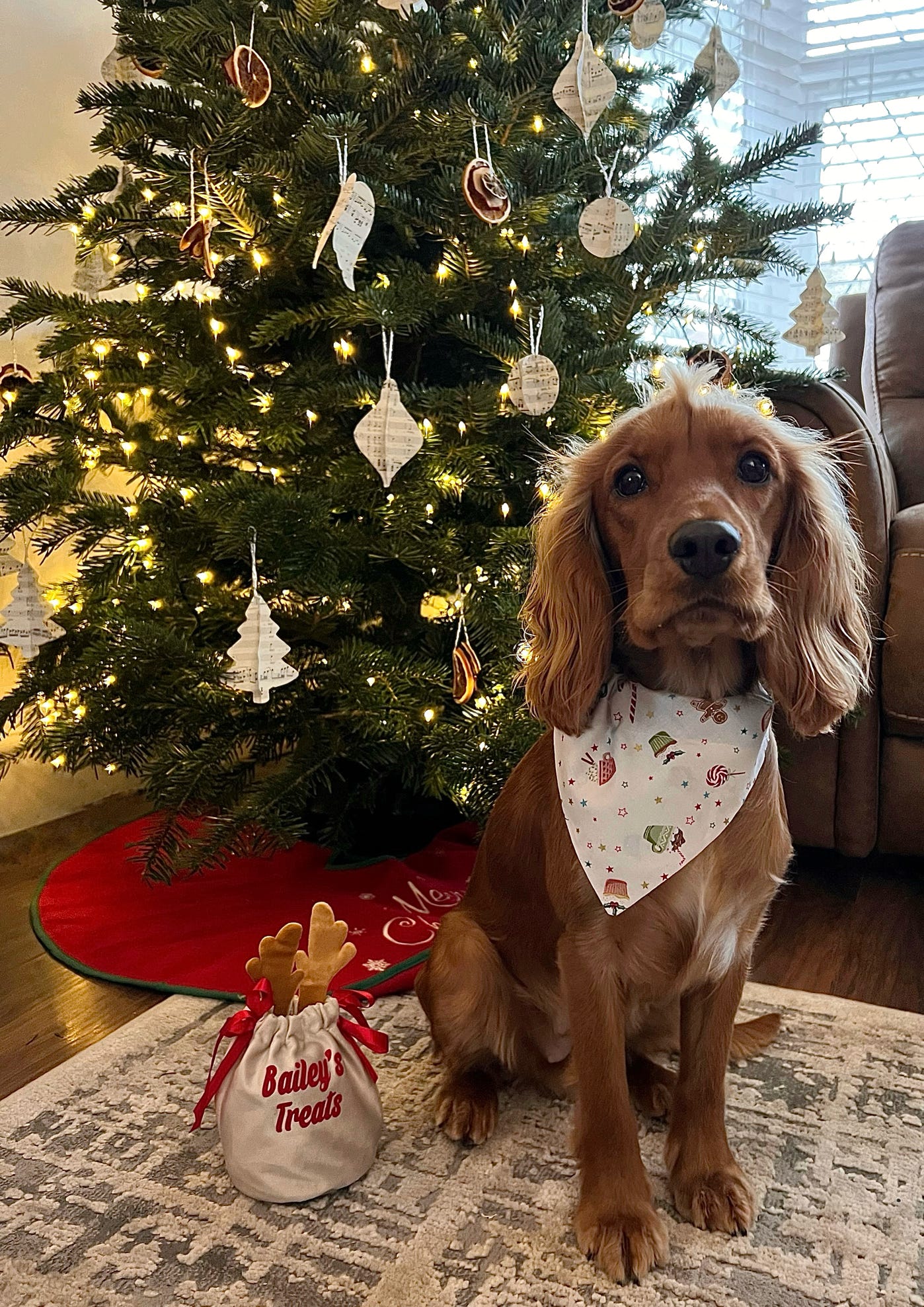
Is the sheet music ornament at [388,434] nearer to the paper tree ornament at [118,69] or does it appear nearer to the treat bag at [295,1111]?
the treat bag at [295,1111]

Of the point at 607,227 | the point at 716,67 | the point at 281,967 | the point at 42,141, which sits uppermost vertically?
the point at 42,141

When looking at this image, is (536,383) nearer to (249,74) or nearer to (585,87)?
(585,87)

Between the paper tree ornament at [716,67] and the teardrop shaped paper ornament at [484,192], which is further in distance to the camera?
the paper tree ornament at [716,67]

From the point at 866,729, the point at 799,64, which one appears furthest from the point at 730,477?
the point at 799,64

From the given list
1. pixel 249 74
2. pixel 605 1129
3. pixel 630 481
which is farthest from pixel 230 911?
pixel 249 74

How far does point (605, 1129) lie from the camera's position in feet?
3.87

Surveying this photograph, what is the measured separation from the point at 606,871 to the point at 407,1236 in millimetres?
492

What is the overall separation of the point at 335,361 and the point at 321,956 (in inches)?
50.0

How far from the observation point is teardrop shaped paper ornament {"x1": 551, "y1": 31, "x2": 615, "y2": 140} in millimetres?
1634

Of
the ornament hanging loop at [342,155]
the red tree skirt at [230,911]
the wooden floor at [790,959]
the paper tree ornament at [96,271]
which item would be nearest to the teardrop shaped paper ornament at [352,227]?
the ornament hanging loop at [342,155]

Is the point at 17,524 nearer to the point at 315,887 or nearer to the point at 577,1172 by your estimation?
the point at 315,887

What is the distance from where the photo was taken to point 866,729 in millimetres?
2168

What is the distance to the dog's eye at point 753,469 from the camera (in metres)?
1.21

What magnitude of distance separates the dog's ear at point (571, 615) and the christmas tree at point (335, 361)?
0.53m
